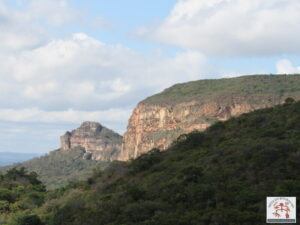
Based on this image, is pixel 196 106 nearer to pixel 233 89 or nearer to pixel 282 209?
pixel 233 89

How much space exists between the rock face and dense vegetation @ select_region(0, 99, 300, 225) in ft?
290

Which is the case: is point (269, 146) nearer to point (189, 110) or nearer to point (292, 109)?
point (292, 109)

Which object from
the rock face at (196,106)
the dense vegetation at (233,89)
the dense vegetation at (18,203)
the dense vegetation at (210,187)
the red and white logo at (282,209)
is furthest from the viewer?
the dense vegetation at (233,89)

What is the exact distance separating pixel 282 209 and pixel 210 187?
12.2m

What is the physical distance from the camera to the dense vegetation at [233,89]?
149125 millimetres

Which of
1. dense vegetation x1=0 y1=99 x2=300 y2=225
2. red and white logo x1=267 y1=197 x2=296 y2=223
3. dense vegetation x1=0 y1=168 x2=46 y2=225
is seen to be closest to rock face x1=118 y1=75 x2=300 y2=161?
dense vegetation x1=0 y1=168 x2=46 y2=225

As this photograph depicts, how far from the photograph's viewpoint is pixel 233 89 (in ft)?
532

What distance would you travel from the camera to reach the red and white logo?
18.0 meters

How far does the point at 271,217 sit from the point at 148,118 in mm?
145416

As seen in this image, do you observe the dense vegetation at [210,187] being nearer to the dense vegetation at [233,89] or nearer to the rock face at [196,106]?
the rock face at [196,106]

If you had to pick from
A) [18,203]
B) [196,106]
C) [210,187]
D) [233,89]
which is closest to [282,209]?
[210,187]

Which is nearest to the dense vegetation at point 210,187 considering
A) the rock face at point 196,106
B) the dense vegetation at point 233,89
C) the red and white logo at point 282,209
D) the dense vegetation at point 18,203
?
the dense vegetation at point 18,203

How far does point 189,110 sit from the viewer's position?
490ft

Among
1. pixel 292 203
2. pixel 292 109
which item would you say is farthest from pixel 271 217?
pixel 292 109
